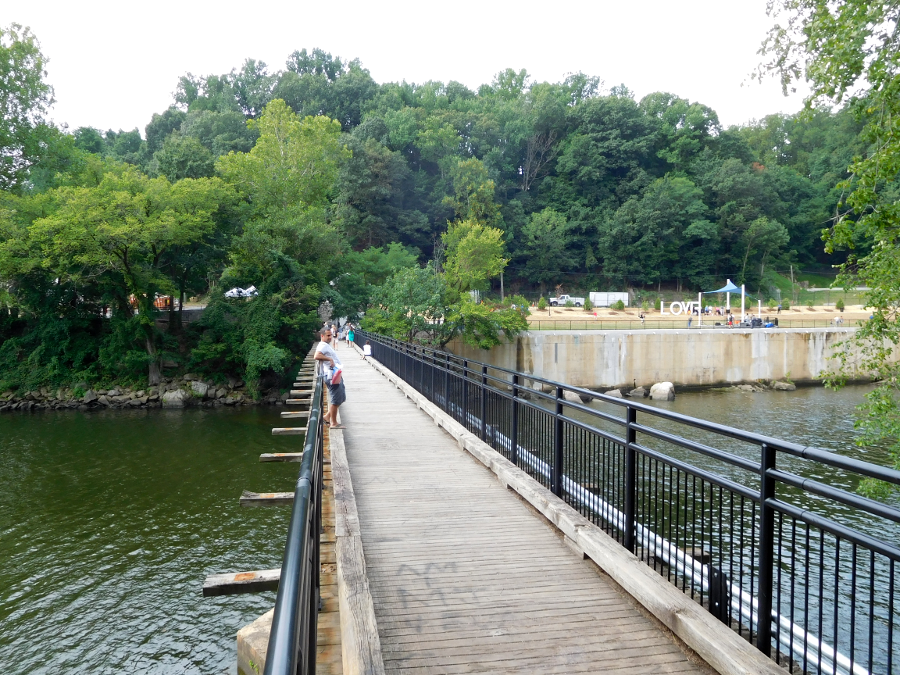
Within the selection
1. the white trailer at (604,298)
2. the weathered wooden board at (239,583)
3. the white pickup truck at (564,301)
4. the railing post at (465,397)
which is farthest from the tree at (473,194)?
the weathered wooden board at (239,583)

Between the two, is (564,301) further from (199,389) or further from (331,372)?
(331,372)

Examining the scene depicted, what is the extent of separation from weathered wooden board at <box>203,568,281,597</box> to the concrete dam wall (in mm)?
33836

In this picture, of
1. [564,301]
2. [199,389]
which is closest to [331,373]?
[199,389]

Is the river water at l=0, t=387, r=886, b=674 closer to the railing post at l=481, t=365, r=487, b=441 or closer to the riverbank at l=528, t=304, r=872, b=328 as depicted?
the railing post at l=481, t=365, r=487, b=441

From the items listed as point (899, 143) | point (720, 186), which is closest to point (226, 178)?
point (899, 143)

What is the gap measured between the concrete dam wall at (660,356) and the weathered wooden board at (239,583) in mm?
33836

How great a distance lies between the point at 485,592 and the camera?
14.1 ft

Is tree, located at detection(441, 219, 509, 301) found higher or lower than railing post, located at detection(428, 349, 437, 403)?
higher

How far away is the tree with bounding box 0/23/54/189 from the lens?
3688 centimetres

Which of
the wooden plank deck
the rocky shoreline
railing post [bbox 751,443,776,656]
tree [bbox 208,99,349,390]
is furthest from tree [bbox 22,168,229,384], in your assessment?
railing post [bbox 751,443,776,656]

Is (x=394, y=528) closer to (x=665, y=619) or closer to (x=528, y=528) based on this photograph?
(x=528, y=528)

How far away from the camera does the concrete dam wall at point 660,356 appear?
1540 inches

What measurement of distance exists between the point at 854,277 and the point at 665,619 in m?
6.81

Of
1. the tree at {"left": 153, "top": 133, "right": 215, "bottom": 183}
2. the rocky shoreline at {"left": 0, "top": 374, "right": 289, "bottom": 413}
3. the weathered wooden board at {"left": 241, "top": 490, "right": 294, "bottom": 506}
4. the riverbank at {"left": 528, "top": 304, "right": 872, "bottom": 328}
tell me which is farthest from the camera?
the riverbank at {"left": 528, "top": 304, "right": 872, "bottom": 328}
